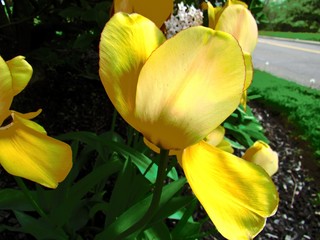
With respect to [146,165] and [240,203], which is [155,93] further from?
[146,165]

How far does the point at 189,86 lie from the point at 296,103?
3.47 m

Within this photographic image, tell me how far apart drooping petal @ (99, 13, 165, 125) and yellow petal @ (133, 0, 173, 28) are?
217 mm

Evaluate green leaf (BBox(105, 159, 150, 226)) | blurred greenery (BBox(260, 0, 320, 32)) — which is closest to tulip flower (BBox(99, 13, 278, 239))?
green leaf (BBox(105, 159, 150, 226))

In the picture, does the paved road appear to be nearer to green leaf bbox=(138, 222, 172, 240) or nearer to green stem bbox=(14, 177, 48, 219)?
green leaf bbox=(138, 222, 172, 240)

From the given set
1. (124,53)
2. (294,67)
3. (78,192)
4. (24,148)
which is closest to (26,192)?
(24,148)

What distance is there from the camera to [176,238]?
4.36 ft

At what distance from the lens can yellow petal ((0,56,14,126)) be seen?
0.62m

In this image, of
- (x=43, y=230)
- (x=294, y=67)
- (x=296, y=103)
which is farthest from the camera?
(x=294, y=67)

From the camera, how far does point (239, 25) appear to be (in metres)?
0.72

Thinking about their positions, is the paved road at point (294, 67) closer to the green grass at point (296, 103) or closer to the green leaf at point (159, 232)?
the green grass at point (296, 103)

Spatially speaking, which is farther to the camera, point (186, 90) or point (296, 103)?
point (296, 103)

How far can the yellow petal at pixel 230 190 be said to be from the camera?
0.58 m

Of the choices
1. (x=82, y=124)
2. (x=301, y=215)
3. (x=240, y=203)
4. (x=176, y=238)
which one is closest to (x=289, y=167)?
(x=301, y=215)

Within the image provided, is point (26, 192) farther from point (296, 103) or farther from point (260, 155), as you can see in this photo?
point (296, 103)
